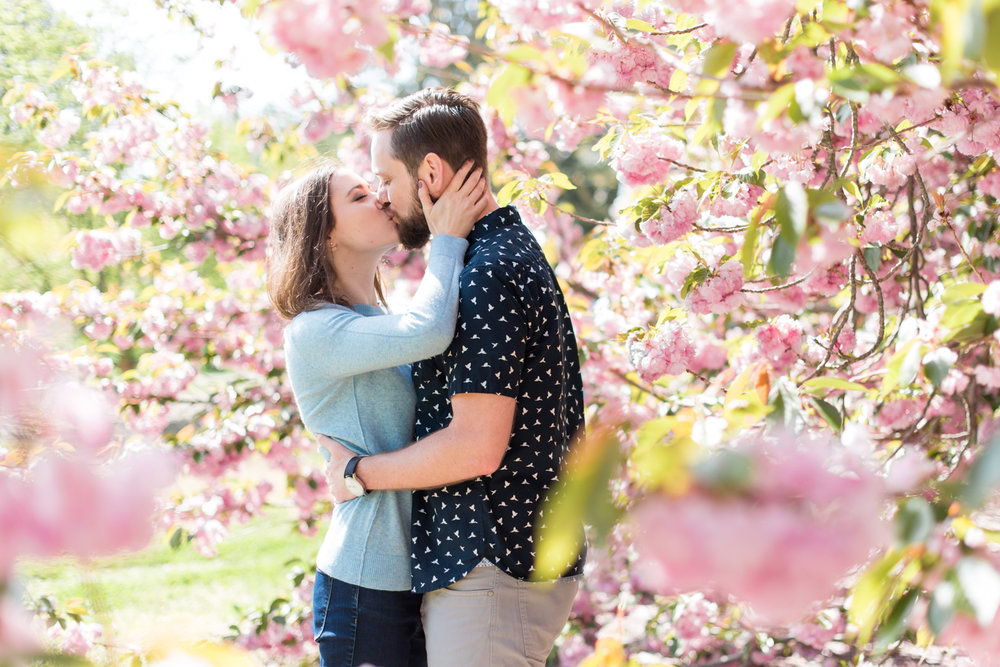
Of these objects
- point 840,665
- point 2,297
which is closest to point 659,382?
point 840,665

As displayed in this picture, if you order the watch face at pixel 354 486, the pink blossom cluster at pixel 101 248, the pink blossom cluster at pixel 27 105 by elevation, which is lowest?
the watch face at pixel 354 486

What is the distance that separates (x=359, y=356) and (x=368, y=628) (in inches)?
23.2

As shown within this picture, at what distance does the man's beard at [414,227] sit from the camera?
2059mm

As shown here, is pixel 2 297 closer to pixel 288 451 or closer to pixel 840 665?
pixel 288 451

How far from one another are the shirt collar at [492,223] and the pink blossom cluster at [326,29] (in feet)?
2.70

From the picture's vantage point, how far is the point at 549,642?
1862 mm

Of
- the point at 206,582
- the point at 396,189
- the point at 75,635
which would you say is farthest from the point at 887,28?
the point at 206,582

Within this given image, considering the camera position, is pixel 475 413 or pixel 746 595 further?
pixel 475 413

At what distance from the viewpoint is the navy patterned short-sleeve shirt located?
1.75 m

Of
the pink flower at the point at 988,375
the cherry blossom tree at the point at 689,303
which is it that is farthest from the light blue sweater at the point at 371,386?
the pink flower at the point at 988,375

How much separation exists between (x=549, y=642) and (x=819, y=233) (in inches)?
43.7

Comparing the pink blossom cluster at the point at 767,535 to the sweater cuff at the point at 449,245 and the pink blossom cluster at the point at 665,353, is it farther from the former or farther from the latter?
the pink blossom cluster at the point at 665,353

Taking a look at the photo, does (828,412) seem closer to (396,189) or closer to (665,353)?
(665,353)

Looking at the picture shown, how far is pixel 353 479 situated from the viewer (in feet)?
6.14
